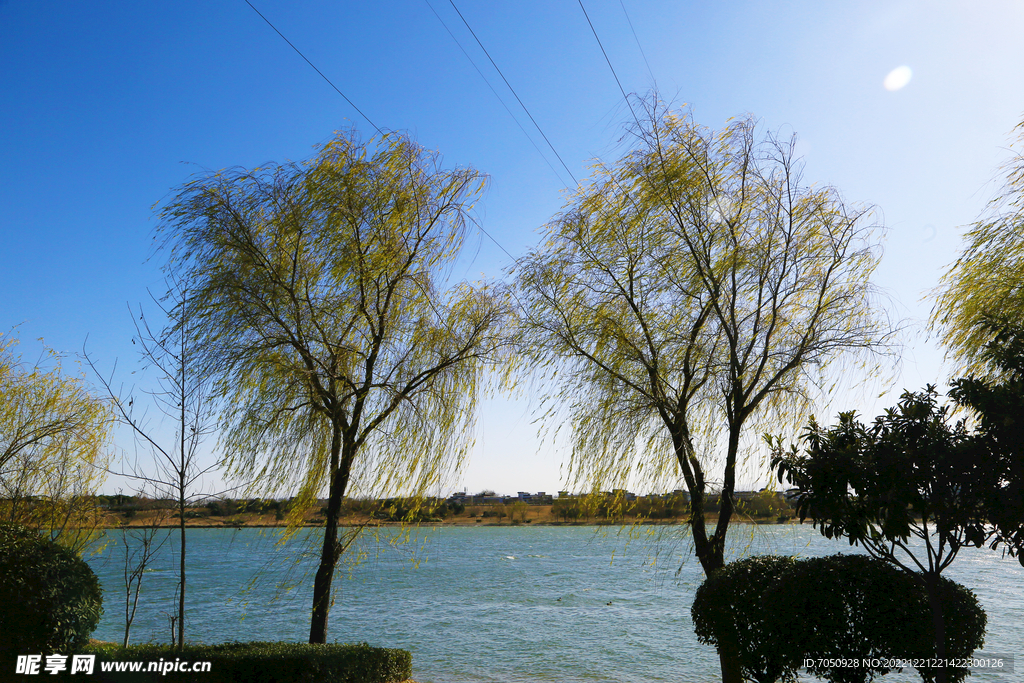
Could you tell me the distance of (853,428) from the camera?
6.64m

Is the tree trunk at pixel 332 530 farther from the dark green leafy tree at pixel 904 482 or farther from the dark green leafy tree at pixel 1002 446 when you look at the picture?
the dark green leafy tree at pixel 1002 446

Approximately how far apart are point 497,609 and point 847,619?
25.1 metres

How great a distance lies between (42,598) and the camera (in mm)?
6859

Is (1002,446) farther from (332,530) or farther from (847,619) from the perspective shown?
(332,530)

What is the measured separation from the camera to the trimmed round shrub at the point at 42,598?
674cm

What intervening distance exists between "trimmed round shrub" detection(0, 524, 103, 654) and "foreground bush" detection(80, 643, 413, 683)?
0.48m

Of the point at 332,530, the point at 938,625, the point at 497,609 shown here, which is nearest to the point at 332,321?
the point at 332,530

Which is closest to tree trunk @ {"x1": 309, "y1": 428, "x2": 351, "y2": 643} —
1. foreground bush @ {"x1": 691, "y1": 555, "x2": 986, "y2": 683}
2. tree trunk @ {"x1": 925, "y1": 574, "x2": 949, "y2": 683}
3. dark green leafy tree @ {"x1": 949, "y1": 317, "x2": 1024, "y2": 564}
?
foreground bush @ {"x1": 691, "y1": 555, "x2": 986, "y2": 683}

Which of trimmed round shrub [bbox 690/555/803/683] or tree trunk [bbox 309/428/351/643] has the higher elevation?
tree trunk [bbox 309/428/351/643]

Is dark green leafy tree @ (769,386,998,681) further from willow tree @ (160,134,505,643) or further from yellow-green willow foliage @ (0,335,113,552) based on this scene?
yellow-green willow foliage @ (0,335,113,552)

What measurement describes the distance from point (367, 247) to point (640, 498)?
5448mm

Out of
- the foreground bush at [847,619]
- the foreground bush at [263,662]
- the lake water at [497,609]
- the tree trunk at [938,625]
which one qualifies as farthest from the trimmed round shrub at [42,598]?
the tree trunk at [938,625]

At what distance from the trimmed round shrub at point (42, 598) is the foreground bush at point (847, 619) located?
25.8ft

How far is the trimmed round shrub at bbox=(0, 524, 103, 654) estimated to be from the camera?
22.1ft
